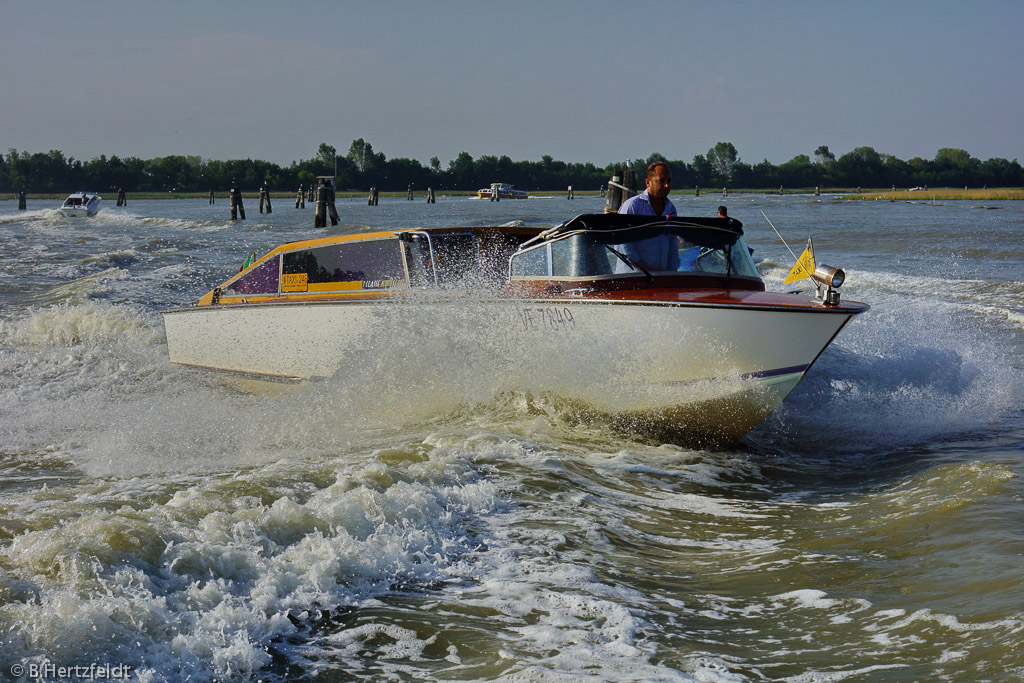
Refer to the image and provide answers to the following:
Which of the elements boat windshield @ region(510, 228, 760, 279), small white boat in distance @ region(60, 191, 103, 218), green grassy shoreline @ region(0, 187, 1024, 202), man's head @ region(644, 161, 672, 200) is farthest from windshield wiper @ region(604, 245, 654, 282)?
green grassy shoreline @ region(0, 187, 1024, 202)

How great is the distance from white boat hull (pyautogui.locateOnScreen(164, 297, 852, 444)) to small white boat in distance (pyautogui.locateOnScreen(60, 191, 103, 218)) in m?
50.7

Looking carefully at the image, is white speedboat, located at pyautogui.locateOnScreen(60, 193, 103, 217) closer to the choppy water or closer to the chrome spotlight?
the choppy water

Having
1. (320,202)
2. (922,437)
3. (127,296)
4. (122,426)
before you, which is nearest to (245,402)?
(122,426)

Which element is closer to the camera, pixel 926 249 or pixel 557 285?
pixel 557 285

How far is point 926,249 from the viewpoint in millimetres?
28797

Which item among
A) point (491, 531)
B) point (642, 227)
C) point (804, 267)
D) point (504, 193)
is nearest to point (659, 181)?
point (642, 227)

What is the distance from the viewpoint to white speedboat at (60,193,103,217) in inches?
2136

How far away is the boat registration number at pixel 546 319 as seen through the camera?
7934 mm

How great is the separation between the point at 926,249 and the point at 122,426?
26652 mm

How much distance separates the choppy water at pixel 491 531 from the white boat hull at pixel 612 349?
0.15m

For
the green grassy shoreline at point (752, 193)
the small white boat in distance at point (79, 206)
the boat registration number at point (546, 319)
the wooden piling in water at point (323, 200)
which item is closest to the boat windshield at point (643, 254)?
the boat registration number at point (546, 319)

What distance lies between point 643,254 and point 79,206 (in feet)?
180

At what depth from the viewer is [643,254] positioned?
807 centimetres

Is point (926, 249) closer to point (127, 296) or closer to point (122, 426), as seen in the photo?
point (127, 296)
